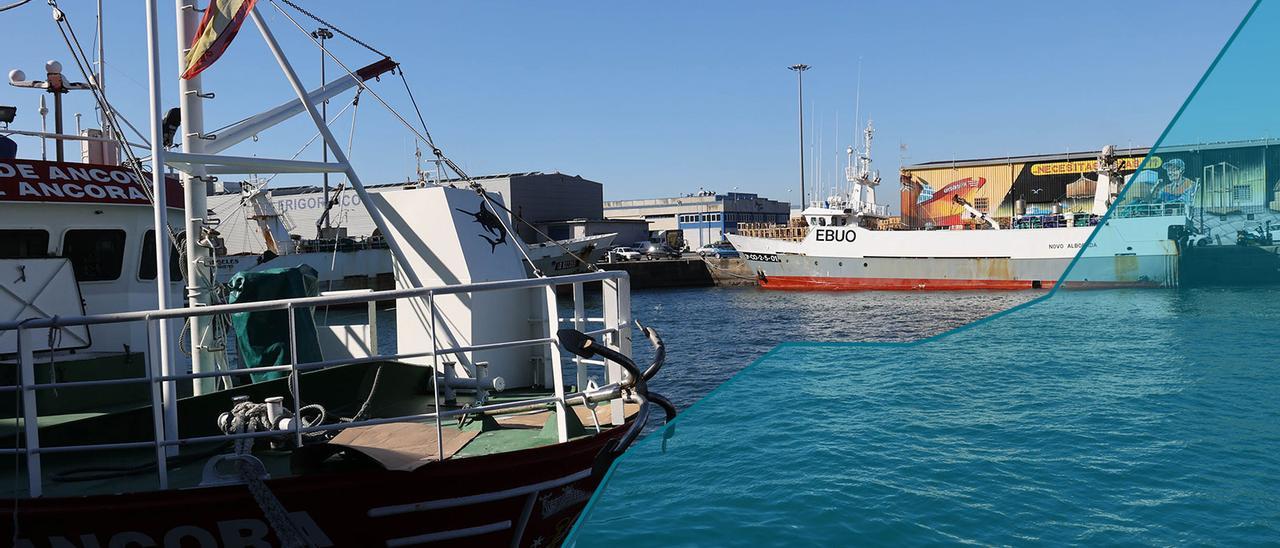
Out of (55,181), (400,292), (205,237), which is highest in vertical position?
(55,181)

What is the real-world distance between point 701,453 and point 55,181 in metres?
7.15

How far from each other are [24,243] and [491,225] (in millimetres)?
4570

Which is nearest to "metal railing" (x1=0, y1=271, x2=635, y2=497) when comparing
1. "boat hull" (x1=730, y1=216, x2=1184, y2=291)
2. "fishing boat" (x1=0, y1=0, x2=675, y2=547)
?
"fishing boat" (x1=0, y1=0, x2=675, y2=547)

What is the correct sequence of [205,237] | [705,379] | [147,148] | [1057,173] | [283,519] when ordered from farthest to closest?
1. [1057,173]
2. [705,379]
3. [147,148]
4. [205,237]
5. [283,519]

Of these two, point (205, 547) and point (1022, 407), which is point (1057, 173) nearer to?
point (1022, 407)

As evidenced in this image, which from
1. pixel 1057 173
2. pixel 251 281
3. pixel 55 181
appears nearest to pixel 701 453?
pixel 251 281

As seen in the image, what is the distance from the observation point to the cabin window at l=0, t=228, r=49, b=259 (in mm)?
7891

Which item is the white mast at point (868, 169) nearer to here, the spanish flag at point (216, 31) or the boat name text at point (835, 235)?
the boat name text at point (835, 235)

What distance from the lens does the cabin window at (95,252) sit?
835 cm

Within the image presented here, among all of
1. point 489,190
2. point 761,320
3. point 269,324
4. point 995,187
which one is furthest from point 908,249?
point 269,324

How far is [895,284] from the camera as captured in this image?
4641 cm

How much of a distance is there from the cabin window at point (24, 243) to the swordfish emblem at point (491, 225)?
4.24 m

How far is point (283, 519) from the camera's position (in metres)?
5.27

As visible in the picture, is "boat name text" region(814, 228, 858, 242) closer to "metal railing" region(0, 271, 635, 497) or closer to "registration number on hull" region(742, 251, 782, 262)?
"registration number on hull" region(742, 251, 782, 262)
